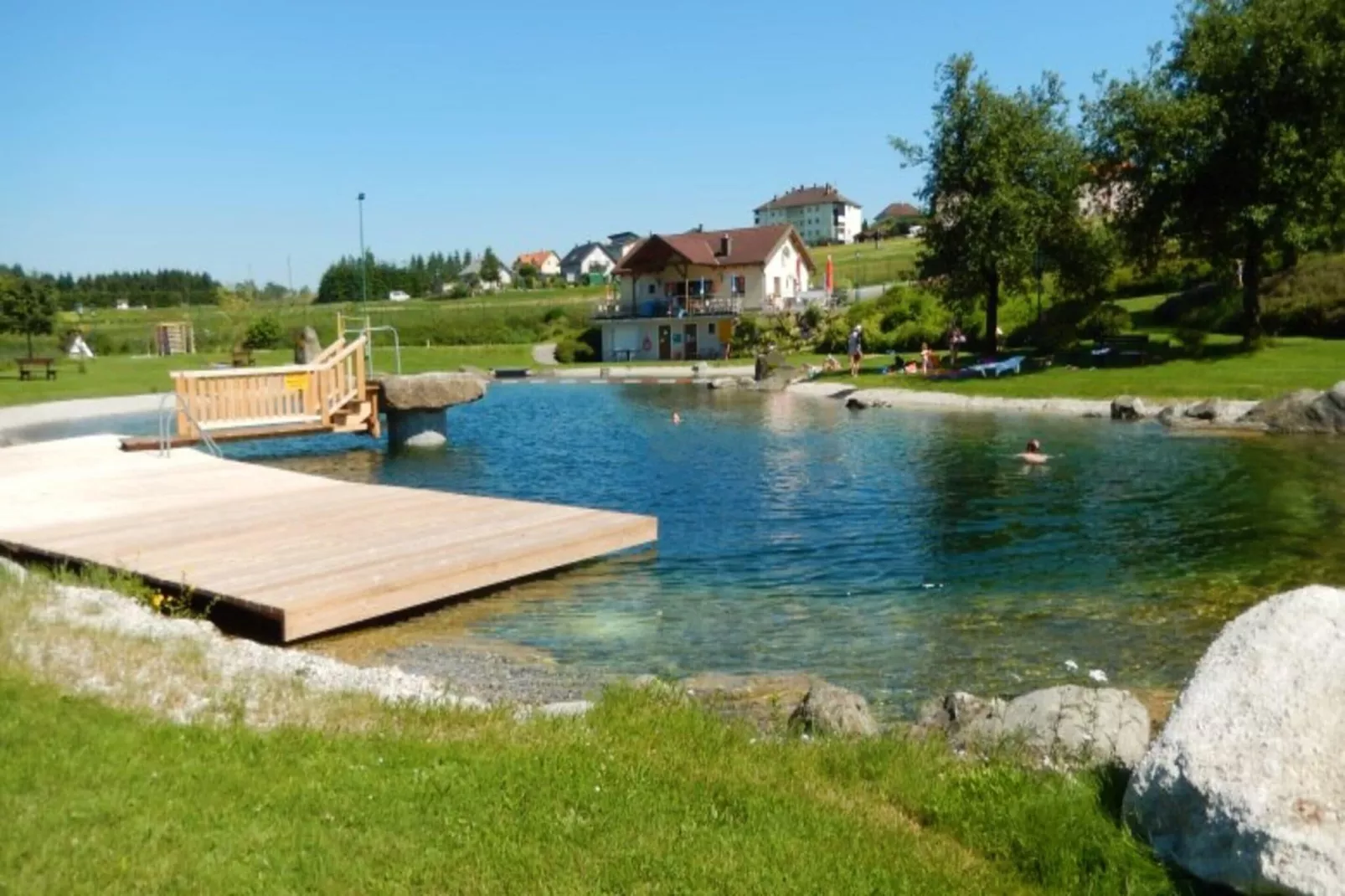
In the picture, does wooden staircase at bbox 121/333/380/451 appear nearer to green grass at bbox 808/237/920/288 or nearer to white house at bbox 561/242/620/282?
green grass at bbox 808/237/920/288

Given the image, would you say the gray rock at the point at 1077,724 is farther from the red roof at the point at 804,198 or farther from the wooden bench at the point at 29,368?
the red roof at the point at 804,198

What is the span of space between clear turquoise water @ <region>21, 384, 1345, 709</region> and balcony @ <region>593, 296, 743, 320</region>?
40.5 meters

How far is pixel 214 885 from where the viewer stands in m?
4.87

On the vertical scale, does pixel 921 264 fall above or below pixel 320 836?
above

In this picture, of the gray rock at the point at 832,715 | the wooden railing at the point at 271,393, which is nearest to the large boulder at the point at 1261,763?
the gray rock at the point at 832,715

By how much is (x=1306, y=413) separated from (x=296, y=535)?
25.9 metres

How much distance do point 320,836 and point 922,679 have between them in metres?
6.80

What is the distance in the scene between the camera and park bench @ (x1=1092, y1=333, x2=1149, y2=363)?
41125mm

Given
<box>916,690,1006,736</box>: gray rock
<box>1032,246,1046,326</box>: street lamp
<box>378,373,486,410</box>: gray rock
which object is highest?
<box>1032,246,1046,326</box>: street lamp

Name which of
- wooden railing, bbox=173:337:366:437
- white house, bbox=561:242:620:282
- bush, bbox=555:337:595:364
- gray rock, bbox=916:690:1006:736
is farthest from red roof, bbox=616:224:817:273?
white house, bbox=561:242:620:282

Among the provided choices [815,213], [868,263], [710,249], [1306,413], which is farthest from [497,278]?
[1306,413]

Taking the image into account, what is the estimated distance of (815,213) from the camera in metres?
179

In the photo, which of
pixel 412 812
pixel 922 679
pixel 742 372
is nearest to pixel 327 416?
pixel 922 679

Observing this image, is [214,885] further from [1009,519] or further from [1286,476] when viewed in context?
[1286,476]
